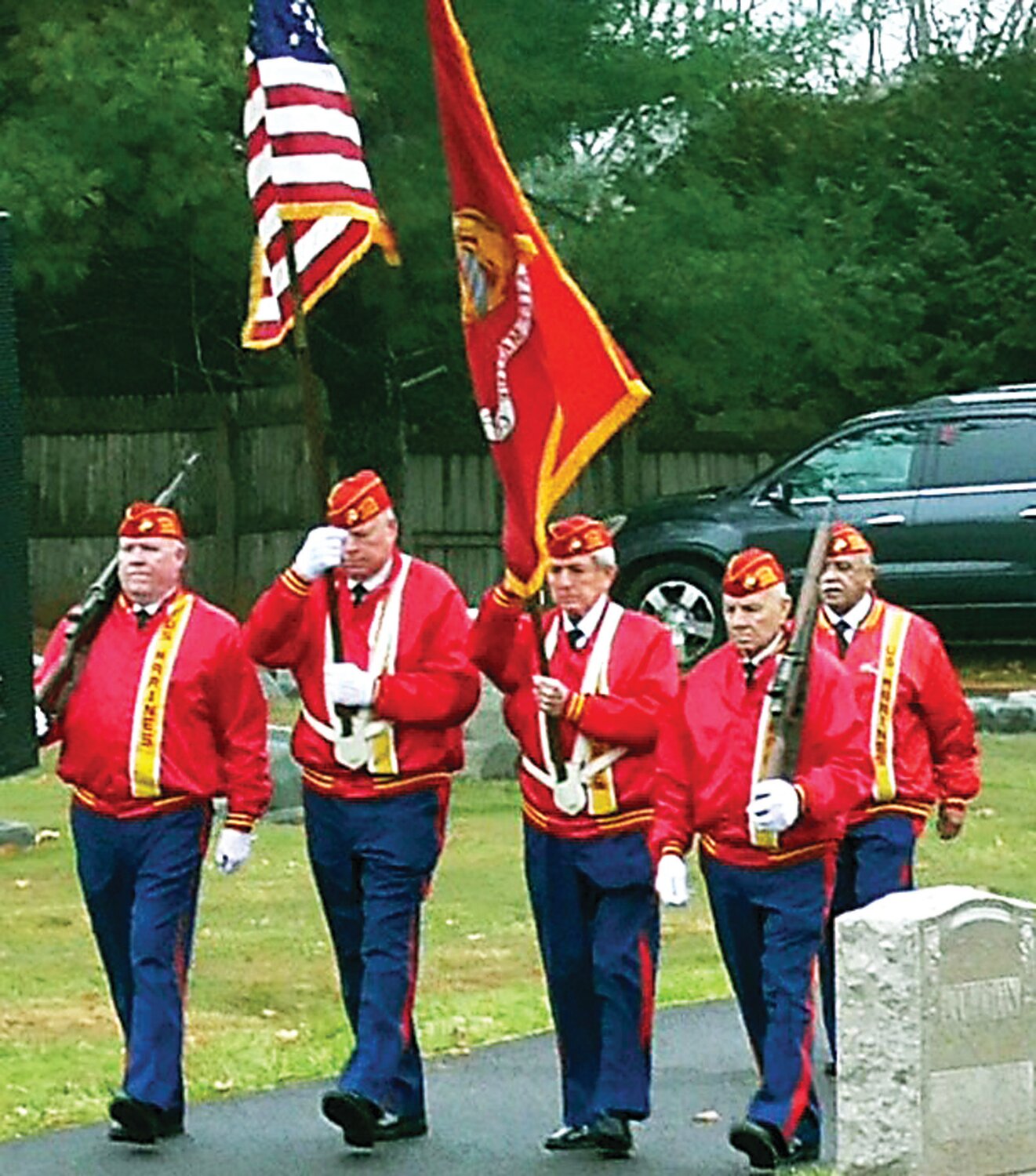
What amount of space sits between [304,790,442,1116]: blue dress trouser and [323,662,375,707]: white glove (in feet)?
0.99

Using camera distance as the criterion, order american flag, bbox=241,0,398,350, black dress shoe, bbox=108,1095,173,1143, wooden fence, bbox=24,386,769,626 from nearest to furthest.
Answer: black dress shoe, bbox=108,1095,173,1143, american flag, bbox=241,0,398,350, wooden fence, bbox=24,386,769,626

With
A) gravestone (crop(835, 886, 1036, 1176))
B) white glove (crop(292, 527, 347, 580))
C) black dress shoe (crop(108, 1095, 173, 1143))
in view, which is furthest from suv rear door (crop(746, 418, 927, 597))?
gravestone (crop(835, 886, 1036, 1176))

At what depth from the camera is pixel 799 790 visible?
8969 mm

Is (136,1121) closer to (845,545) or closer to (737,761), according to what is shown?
(737,761)

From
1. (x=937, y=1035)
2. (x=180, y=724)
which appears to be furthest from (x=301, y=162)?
(x=937, y=1035)

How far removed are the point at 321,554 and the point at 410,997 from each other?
131 centimetres

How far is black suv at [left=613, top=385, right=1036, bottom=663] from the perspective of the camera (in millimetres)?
21141

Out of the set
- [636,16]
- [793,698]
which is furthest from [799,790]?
[636,16]

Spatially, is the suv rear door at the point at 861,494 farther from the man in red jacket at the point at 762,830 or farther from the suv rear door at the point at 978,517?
the man in red jacket at the point at 762,830

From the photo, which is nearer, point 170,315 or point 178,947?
point 178,947

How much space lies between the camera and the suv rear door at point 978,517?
2114 centimetres

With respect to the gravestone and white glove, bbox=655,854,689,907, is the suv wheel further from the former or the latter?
the gravestone

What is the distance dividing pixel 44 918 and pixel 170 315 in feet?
41.9

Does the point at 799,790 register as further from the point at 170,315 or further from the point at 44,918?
the point at 170,315
